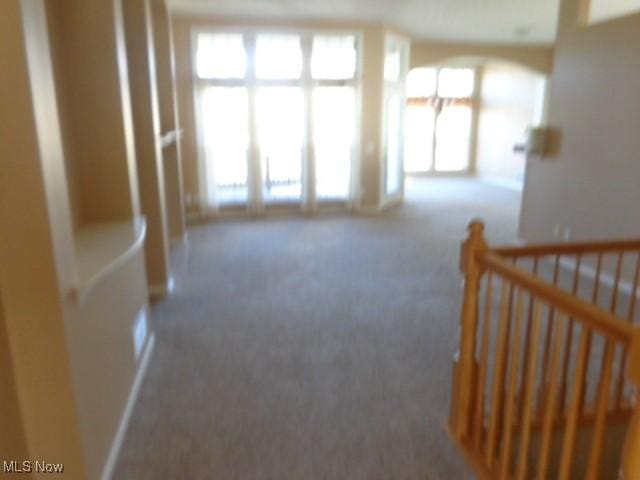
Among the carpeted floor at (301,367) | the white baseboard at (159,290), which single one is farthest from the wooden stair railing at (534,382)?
the white baseboard at (159,290)

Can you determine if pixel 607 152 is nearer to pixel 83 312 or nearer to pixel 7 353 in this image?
pixel 83 312

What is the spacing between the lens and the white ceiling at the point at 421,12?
19.1 ft

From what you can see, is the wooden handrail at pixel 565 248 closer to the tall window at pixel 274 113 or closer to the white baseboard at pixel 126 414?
the white baseboard at pixel 126 414

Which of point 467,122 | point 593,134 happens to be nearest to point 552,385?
point 593,134

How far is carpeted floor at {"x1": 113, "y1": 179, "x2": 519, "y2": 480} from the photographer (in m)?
2.31

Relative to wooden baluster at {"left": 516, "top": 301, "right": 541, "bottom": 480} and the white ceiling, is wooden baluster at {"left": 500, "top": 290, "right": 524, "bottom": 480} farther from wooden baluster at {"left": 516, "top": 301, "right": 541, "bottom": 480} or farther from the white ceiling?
the white ceiling

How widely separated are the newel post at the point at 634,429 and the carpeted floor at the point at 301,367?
3.41 feet

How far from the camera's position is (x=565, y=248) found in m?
2.32

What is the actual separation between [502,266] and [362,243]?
4.12m

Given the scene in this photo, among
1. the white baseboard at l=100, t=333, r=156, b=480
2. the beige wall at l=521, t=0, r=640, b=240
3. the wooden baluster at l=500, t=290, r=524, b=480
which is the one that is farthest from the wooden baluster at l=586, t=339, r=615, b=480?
the beige wall at l=521, t=0, r=640, b=240

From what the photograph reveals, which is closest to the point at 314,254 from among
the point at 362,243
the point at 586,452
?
the point at 362,243

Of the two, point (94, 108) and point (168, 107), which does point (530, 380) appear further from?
point (168, 107)

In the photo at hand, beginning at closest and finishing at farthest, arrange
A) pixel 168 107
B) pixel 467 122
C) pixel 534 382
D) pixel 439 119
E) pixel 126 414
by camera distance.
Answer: pixel 534 382, pixel 126 414, pixel 168 107, pixel 439 119, pixel 467 122

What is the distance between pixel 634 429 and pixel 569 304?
0.40 m
